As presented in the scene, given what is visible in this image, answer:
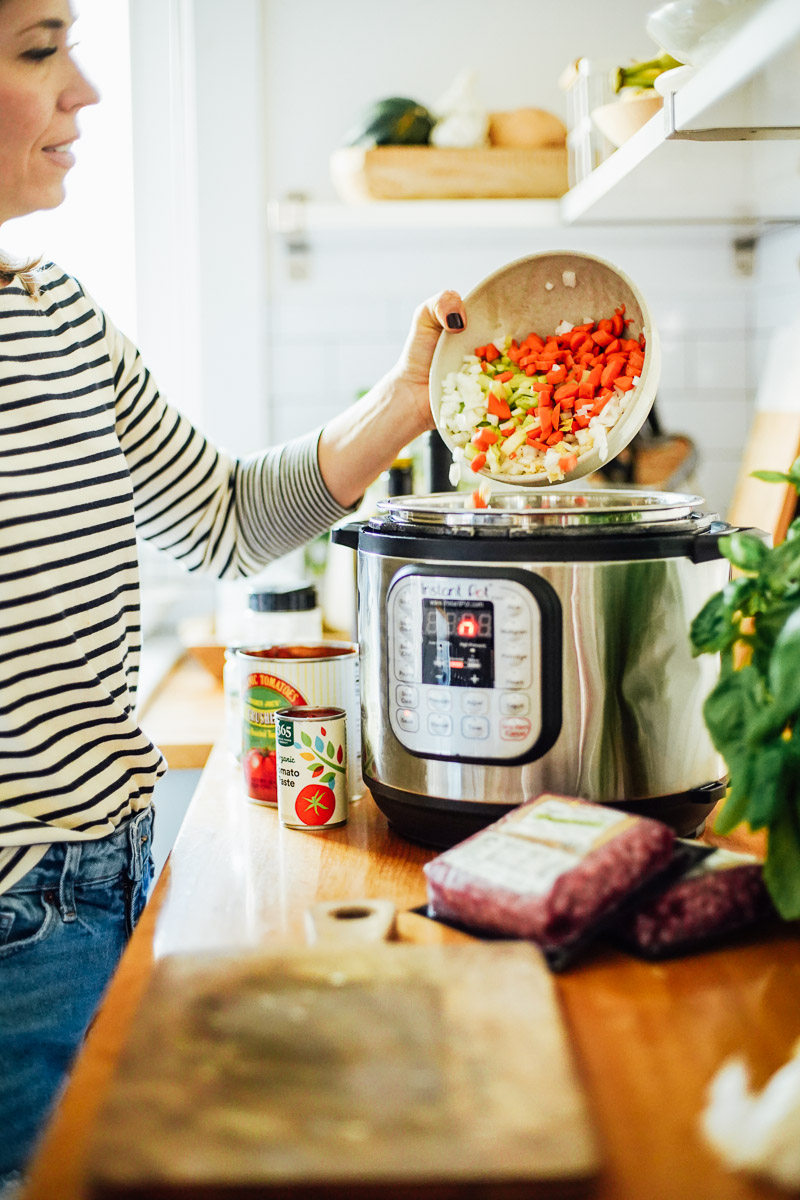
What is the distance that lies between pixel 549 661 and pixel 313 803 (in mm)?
273

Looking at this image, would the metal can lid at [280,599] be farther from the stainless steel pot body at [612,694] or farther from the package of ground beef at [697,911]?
the package of ground beef at [697,911]

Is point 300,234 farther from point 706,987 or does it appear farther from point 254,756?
point 706,987

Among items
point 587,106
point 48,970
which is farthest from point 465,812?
point 587,106

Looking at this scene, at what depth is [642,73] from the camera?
1.42 m

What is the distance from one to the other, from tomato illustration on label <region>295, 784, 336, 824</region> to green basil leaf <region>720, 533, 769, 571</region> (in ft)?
1.38

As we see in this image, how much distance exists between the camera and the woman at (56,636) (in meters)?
0.92

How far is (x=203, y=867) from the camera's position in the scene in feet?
2.94

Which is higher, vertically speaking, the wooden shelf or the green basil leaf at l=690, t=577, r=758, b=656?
the wooden shelf

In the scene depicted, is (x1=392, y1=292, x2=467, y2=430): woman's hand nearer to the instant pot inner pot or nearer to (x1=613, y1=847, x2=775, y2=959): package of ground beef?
the instant pot inner pot

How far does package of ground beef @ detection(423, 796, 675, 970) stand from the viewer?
2.26 feet

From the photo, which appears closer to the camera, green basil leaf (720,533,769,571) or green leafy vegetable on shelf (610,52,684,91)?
green basil leaf (720,533,769,571)

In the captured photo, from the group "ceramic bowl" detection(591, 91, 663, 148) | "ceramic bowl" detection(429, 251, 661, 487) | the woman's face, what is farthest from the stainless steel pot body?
"ceramic bowl" detection(591, 91, 663, 148)

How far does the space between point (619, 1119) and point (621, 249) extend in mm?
1873

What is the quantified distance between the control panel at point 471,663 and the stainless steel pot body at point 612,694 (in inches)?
0.4
